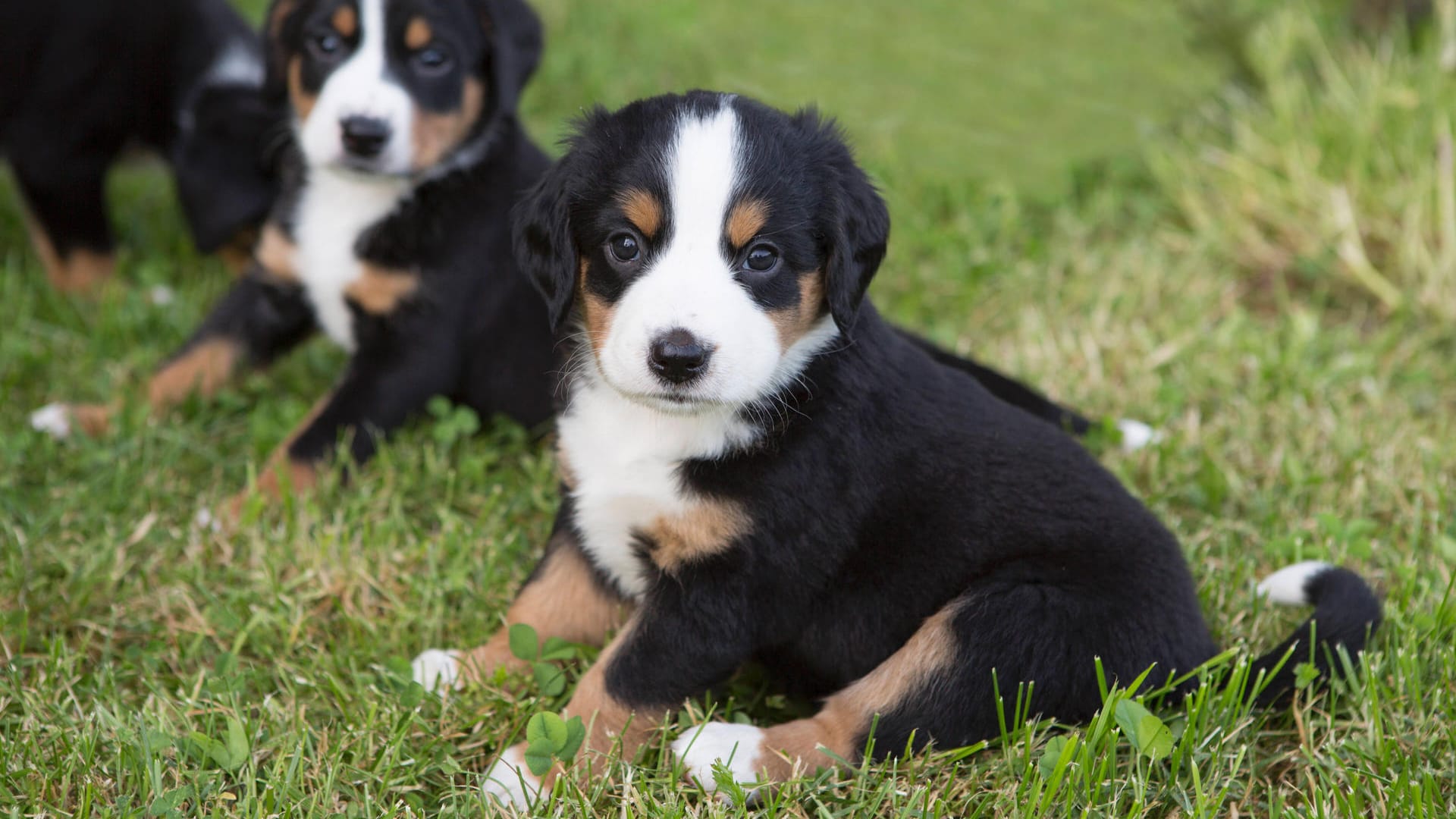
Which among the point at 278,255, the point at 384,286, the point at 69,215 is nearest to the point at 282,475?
the point at 384,286

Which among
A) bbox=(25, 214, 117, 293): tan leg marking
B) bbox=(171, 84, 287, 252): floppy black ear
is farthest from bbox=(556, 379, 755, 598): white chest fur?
bbox=(25, 214, 117, 293): tan leg marking

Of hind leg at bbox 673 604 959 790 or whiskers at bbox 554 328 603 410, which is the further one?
whiskers at bbox 554 328 603 410

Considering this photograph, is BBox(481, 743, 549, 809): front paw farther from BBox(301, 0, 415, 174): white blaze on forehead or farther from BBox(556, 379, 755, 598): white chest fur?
BBox(301, 0, 415, 174): white blaze on forehead

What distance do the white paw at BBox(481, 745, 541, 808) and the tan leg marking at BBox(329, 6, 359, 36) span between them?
6.45ft

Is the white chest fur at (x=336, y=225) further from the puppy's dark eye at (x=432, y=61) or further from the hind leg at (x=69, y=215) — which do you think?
the hind leg at (x=69, y=215)

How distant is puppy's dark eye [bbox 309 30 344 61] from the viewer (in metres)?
3.43

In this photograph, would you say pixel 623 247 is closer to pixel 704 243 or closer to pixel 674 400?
pixel 704 243

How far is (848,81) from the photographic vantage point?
6074 millimetres

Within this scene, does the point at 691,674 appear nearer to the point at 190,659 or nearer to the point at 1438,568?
the point at 190,659

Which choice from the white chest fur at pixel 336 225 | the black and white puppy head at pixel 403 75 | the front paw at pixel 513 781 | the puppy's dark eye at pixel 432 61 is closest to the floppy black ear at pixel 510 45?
the black and white puppy head at pixel 403 75

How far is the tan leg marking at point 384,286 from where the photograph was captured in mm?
3480

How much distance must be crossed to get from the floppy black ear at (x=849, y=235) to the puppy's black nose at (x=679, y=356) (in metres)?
0.31

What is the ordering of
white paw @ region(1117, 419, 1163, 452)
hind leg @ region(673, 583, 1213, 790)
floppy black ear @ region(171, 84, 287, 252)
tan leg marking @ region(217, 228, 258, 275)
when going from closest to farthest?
hind leg @ region(673, 583, 1213, 790)
white paw @ region(1117, 419, 1163, 452)
floppy black ear @ region(171, 84, 287, 252)
tan leg marking @ region(217, 228, 258, 275)

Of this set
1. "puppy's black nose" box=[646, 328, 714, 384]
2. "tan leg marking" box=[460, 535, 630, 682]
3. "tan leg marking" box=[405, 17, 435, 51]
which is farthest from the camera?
"tan leg marking" box=[405, 17, 435, 51]
